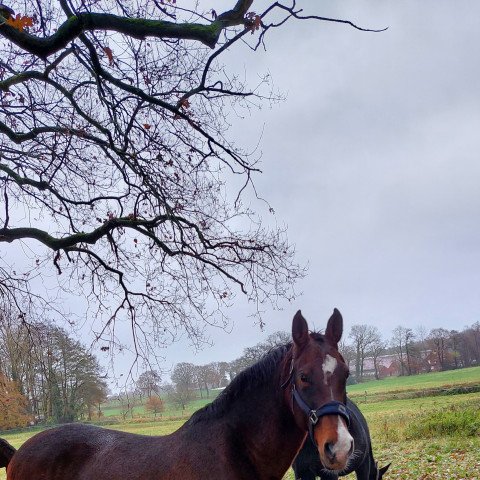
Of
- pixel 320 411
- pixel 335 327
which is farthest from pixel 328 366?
pixel 335 327

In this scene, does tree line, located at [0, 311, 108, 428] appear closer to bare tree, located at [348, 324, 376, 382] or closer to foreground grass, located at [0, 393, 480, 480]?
foreground grass, located at [0, 393, 480, 480]

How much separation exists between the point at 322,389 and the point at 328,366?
155mm

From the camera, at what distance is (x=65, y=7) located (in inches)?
193

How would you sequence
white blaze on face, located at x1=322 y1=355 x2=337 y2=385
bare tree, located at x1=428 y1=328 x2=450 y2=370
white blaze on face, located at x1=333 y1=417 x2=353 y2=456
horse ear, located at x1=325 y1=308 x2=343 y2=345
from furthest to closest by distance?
bare tree, located at x1=428 y1=328 x2=450 y2=370, horse ear, located at x1=325 y1=308 x2=343 y2=345, white blaze on face, located at x1=322 y1=355 x2=337 y2=385, white blaze on face, located at x1=333 y1=417 x2=353 y2=456

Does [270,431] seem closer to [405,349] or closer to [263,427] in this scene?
[263,427]

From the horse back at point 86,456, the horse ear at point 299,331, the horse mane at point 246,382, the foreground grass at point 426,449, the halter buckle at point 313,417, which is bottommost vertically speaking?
the foreground grass at point 426,449

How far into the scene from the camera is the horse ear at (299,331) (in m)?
3.25

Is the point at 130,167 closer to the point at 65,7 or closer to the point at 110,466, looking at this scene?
the point at 65,7

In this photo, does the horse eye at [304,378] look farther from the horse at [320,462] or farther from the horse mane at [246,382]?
the horse at [320,462]

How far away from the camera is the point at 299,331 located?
3260 millimetres

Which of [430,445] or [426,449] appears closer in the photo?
[426,449]

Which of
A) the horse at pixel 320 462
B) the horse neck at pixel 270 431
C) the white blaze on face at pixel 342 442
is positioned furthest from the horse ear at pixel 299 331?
the horse at pixel 320 462

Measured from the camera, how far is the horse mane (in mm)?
3426

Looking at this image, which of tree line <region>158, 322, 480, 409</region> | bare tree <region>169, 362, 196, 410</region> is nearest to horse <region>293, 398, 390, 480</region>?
bare tree <region>169, 362, 196, 410</region>
